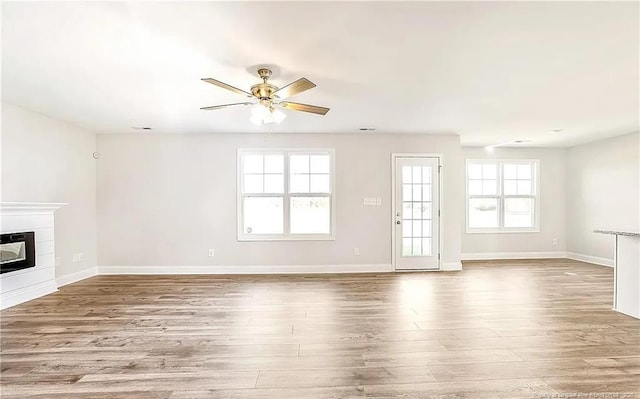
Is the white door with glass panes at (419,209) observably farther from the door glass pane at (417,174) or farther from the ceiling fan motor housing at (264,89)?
the ceiling fan motor housing at (264,89)

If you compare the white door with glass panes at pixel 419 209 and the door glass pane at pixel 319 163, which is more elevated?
the door glass pane at pixel 319 163

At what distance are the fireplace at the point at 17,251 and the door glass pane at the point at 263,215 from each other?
2.92m

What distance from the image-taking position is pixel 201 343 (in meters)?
2.80

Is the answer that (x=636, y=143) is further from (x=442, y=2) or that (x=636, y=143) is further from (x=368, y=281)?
(x=442, y=2)

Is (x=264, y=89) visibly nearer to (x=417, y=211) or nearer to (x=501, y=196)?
(x=417, y=211)

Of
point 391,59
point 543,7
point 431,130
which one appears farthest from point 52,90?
point 431,130

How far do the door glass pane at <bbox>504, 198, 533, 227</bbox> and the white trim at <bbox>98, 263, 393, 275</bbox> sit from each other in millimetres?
3348

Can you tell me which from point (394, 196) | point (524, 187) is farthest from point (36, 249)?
point (524, 187)

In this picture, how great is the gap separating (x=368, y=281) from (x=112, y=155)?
4986 mm

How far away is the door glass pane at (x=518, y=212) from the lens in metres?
7.05

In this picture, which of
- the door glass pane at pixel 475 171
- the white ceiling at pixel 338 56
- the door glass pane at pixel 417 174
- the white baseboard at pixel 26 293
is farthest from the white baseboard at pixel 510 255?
the white baseboard at pixel 26 293

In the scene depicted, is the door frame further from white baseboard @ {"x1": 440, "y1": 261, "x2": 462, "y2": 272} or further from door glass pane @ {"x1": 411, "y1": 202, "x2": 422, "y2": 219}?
door glass pane @ {"x1": 411, "y1": 202, "x2": 422, "y2": 219}

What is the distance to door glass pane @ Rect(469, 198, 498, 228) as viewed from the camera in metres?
7.03

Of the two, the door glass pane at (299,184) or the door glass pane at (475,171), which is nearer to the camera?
the door glass pane at (299,184)
